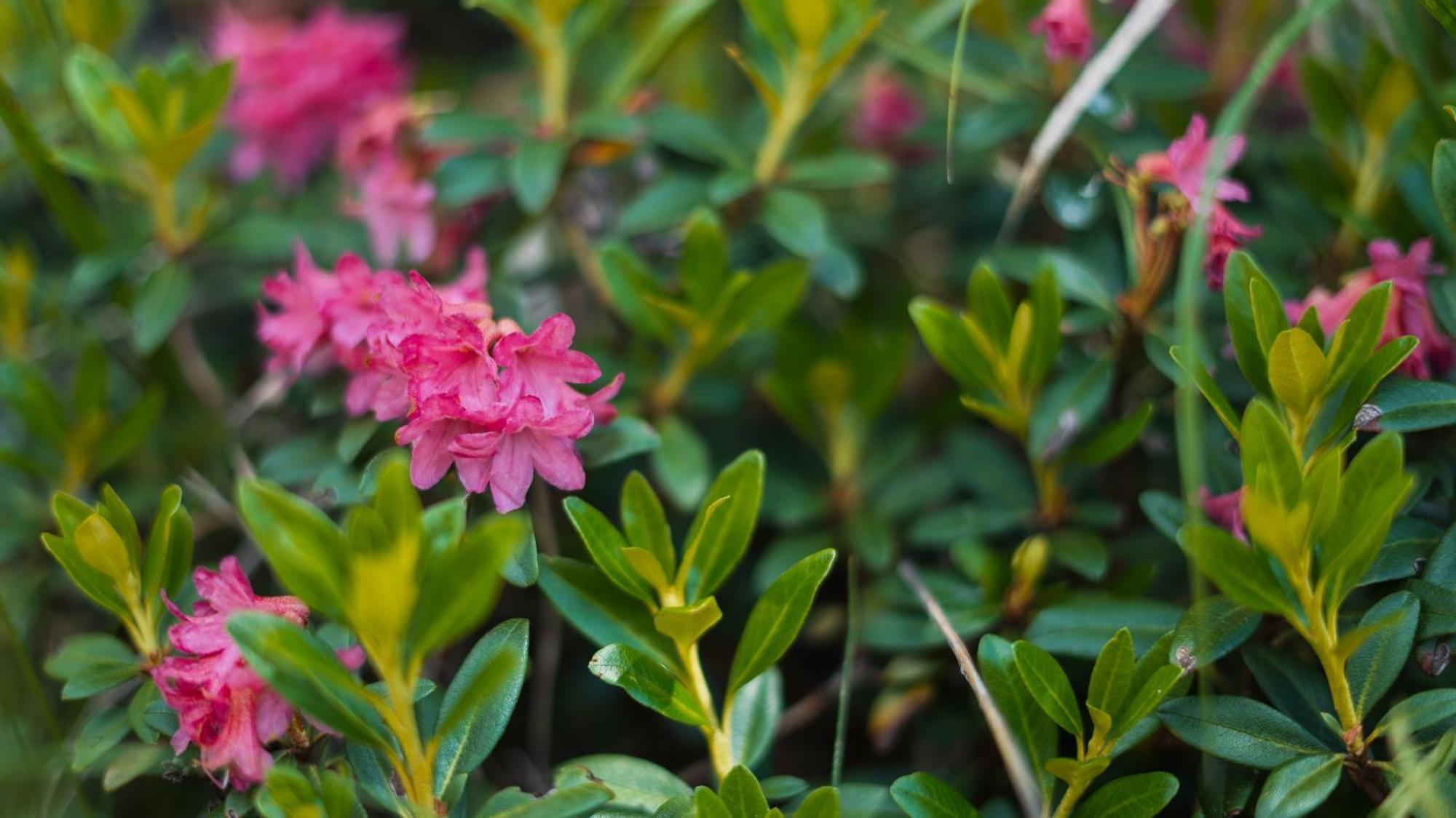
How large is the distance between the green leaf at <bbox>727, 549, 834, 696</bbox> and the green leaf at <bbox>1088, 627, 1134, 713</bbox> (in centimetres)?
24

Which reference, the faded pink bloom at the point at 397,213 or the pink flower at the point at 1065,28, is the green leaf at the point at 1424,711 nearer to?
the pink flower at the point at 1065,28

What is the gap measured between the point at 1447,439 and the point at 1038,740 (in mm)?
559

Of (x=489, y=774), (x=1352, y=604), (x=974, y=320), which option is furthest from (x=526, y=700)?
(x=1352, y=604)

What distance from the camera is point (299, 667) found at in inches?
33.9

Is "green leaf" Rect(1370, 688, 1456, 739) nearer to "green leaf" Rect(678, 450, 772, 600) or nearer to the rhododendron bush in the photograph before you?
the rhododendron bush

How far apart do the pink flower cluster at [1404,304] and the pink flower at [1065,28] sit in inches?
16.6

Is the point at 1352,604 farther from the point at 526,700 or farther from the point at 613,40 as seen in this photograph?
the point at 613,40

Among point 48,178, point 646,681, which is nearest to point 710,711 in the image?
point 646,681

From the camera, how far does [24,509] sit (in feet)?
4.78

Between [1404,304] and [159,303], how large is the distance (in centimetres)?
147

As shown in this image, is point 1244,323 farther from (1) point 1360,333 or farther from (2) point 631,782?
(2) point 631,782

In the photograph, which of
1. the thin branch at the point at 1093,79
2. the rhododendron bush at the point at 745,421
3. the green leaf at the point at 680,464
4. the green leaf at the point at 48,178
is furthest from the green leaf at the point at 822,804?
the green leaf at the point at 48,178

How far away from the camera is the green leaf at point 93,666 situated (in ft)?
3.57

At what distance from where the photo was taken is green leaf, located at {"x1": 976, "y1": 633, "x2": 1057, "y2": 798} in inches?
41.0
